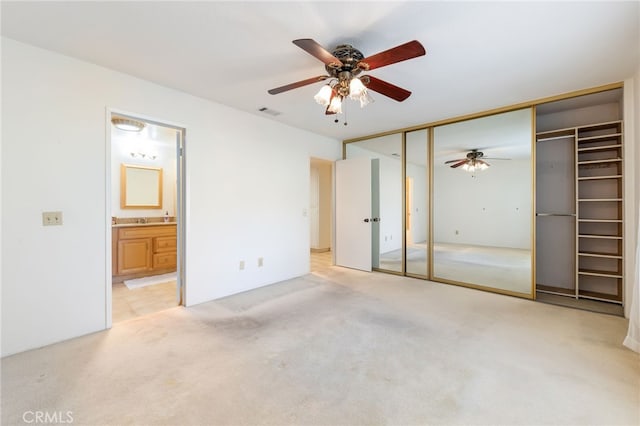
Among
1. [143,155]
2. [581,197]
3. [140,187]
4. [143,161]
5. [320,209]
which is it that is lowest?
[320,209]

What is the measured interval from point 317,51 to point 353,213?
3.55 metres

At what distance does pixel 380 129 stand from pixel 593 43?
2.74 m

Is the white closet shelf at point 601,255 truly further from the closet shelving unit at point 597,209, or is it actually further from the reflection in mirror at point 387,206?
the reflection in mirror at point 387,206

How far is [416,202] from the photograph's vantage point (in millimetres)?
4637

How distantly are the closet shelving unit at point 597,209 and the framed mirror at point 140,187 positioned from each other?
626 cm

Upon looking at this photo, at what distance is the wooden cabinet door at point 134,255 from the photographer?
13.6ft

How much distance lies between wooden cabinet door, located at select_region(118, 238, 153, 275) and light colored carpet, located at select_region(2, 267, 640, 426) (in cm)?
178

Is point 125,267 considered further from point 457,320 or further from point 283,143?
point 457,320

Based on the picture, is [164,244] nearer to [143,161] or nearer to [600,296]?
[143,161]

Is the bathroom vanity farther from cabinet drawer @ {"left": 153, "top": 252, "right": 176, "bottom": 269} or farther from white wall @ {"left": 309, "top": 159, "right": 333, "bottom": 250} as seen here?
white wall @ {"left": 309, "top": 159, "right": 333, "bottom": 250}

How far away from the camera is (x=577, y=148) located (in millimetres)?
3455

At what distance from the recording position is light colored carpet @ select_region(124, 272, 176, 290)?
13.2ft

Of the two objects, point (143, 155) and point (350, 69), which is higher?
point (350, 69)

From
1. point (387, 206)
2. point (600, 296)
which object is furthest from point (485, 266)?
point (387, 206)
